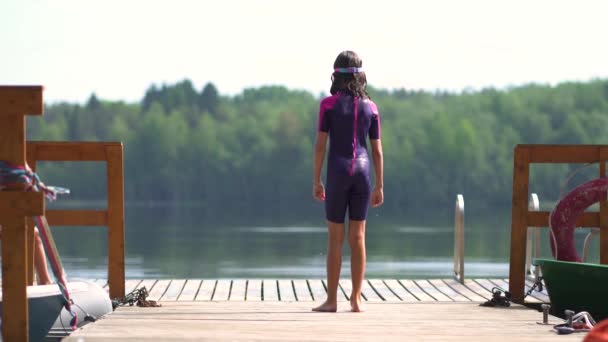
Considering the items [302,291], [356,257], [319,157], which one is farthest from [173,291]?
[319,157]

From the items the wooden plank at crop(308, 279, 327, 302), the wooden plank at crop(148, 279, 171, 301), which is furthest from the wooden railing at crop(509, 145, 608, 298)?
the wooden plank at crop(148, 279, 171, 301)

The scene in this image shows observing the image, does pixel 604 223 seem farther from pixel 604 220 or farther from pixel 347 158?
pixel 347 158

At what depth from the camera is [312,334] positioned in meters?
5.09

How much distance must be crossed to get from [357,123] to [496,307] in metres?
1.56

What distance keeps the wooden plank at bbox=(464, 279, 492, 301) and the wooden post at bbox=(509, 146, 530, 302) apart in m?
0.35

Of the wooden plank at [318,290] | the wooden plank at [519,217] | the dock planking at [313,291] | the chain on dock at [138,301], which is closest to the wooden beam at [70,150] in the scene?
the chain on dock at [138,301]

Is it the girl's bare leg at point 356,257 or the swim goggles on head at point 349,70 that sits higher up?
the swim goggles on head at point 349,70

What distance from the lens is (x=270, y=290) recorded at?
26.4 ft

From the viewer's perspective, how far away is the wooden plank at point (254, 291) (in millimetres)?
7491

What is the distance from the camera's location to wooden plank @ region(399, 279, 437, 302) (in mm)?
7312

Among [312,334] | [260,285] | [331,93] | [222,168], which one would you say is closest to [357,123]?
[331,93]

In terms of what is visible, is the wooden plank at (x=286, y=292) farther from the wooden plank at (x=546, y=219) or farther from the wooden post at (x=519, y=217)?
the wooden plank at (x=546, y=219)

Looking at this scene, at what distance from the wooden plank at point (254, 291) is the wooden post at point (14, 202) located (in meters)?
2.67

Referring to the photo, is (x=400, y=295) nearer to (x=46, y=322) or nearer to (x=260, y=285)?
(x=260, y=285)
